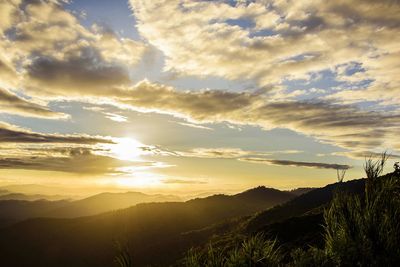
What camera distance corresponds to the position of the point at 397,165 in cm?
2969

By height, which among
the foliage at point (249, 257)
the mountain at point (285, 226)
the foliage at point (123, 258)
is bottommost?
the mountain at point (285, 226)

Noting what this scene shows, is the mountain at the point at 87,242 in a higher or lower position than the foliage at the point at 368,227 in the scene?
A: lower

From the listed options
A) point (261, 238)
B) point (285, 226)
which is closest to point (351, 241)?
point (261, 238)

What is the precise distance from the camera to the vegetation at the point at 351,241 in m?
13.9

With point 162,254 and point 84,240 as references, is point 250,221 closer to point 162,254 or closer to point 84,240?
point 162,254

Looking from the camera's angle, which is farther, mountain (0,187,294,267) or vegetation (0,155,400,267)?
mountain (0,187,294,267)

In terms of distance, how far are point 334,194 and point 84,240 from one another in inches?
7068

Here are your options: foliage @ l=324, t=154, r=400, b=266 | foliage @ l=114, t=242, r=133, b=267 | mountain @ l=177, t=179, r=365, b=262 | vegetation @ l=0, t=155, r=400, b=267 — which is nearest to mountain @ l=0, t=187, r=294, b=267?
vegetation @ l=0, t=155, r=400, b=267

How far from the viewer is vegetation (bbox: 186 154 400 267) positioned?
13.9 meters

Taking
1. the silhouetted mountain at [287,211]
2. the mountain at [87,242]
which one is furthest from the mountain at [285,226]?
the mountain at [87,242]

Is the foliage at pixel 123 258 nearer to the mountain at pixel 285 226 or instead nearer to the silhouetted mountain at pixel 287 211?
the mountain at pixel 285 226

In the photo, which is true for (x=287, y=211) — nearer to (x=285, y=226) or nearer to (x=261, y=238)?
(x=285, y=226)

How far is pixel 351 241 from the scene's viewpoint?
Answer: 14.2 metres

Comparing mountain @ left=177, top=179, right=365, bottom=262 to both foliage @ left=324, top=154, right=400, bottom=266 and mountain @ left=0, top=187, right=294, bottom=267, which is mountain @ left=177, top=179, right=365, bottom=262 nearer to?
foliage @ left=324, top=154, right=400, bottom=266
